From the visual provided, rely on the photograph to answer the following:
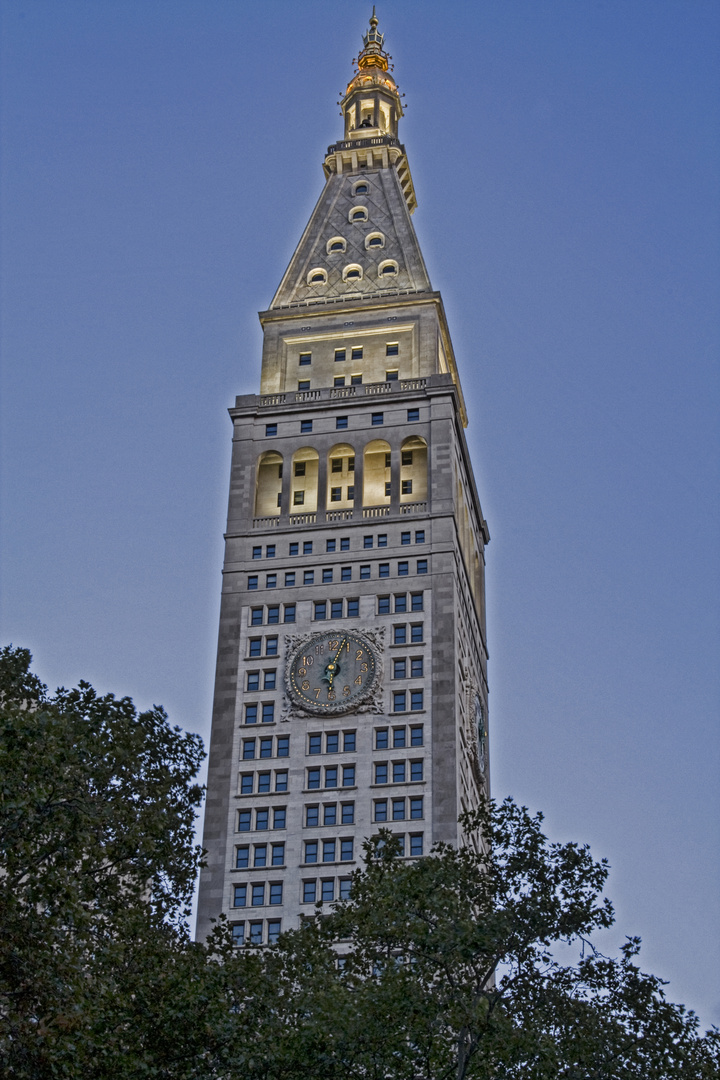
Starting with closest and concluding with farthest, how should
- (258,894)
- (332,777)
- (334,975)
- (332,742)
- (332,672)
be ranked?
(334,975) < (258,894) < (332,777) < (332,742) < (332,672)

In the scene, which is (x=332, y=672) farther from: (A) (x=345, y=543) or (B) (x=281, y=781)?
(A) (x=345, y=543)

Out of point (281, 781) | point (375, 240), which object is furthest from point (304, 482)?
point (375, 240)

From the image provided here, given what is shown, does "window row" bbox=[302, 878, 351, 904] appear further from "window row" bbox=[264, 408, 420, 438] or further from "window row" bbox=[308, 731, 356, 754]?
"window row" bbox=[264, 408, 420, 438]

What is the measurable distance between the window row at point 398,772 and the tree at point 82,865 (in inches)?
1536

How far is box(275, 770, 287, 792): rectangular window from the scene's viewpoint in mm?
89344

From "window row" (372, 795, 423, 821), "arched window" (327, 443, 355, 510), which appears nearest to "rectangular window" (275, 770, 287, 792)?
"window row" (372, 795, 423, 821)

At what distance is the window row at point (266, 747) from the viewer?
9069cm

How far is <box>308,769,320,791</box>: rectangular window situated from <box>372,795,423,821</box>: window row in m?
3.65

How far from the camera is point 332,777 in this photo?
293ft

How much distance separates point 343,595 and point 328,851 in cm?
1624

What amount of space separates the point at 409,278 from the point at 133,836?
239ft

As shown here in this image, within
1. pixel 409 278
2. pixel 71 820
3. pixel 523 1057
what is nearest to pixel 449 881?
pixel 523 1057

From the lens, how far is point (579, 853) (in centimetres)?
4728

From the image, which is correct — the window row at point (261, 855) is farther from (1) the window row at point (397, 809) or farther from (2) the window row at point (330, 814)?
(1) the window row at point (397, 809)
